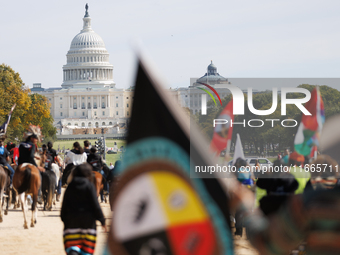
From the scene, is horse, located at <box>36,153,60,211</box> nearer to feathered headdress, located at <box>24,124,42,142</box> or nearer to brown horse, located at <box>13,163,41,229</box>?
feathered headdress, located at <box>24,124,42,142</box>

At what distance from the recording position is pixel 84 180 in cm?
748

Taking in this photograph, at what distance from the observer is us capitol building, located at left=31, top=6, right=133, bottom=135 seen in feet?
611

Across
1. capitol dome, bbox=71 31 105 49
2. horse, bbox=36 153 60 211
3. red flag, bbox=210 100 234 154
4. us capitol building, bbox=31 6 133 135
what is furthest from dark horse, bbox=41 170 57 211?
capitol dome, bbox=71 31 105 49

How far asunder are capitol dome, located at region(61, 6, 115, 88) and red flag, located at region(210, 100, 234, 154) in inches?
7102

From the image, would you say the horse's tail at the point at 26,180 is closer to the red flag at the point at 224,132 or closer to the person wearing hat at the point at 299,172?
the red flag at the point at 224,132

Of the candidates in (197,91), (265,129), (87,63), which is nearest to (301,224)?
(265,129)

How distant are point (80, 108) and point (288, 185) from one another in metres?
190

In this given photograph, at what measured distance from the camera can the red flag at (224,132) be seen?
638 centimetres

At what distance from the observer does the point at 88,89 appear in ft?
618

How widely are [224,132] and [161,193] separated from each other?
3.00 metres

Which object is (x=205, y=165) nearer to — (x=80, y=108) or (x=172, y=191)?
(x=172, y=191)

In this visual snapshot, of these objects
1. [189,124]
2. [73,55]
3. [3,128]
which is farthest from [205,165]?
[73,55]

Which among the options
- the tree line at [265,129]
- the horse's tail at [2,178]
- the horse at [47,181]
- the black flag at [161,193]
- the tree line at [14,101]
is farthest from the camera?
the tree line at [14,101]

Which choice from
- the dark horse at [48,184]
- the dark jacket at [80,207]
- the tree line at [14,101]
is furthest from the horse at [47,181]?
the tree line at [14,101]
